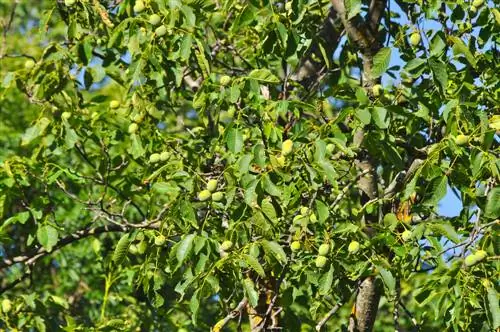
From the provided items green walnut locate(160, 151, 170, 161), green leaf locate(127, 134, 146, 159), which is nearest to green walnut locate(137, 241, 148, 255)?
green walnut locate(160, 151, 170, 161)

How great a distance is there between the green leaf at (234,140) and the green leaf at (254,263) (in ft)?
1.19

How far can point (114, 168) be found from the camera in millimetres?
4410

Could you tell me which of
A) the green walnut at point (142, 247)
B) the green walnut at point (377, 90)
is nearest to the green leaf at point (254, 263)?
the green walnut at point (142, 247)

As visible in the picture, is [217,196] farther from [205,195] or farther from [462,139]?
[462,139]

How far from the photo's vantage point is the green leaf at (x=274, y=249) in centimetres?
313

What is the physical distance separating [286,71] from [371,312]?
3.19 ft

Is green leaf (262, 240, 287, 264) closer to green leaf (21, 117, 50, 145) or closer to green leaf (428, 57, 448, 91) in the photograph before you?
green leaf (428, 57, 448, 91)

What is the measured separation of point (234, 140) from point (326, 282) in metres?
0.53

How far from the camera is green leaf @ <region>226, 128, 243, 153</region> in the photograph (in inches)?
129

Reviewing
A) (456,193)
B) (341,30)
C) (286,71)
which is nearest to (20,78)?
(286,71)

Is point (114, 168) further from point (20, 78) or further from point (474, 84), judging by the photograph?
point (474, 84)

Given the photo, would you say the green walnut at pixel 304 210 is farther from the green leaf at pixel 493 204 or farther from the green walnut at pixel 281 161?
the green leaf at pixel 493 204

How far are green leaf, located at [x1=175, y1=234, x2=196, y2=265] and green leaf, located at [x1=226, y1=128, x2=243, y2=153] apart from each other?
0.30m

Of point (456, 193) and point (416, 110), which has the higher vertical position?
point (416, 110)
